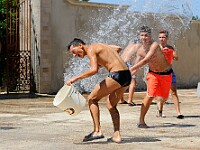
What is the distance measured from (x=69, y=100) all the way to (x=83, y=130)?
62.1 inches

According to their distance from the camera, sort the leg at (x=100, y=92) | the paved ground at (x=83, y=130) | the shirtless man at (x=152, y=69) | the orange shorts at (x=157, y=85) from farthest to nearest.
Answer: the orange shorts at (x=157, y=85) < the shirtless man at (x=152, y=69) < the leg at (x=100, y=92) < the paved ground at (x=83, y=130)

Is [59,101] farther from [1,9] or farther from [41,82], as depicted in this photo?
[1,9]

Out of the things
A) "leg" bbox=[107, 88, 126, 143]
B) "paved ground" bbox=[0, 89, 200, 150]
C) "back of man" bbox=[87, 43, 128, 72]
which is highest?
"back of man" bbox=[87, 43, 128, 72]

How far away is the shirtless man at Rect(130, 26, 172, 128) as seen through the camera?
8.78 m

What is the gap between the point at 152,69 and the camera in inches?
364

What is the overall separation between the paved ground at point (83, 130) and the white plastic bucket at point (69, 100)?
18.1 inches

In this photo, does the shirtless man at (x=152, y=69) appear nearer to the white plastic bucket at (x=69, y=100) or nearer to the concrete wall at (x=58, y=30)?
the white plastic bucket at (x=69, y=100)

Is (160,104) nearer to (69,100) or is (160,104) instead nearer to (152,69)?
(152,69)

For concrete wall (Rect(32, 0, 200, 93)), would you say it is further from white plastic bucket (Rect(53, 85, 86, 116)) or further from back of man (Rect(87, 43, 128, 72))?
white plastic bucket (Rect(53, 85, 86, 116))

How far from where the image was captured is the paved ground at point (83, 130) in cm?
707

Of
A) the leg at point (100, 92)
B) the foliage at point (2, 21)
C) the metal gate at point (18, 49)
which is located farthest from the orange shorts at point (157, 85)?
the foliage at point (2, 21)

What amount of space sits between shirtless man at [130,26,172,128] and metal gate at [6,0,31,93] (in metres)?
8.89

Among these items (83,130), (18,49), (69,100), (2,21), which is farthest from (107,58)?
(2,21)

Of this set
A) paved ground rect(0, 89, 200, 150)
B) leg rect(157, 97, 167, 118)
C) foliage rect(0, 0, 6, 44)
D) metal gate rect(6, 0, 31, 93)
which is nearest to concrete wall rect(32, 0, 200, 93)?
metal gate rect(6, 0, 31, 93)
